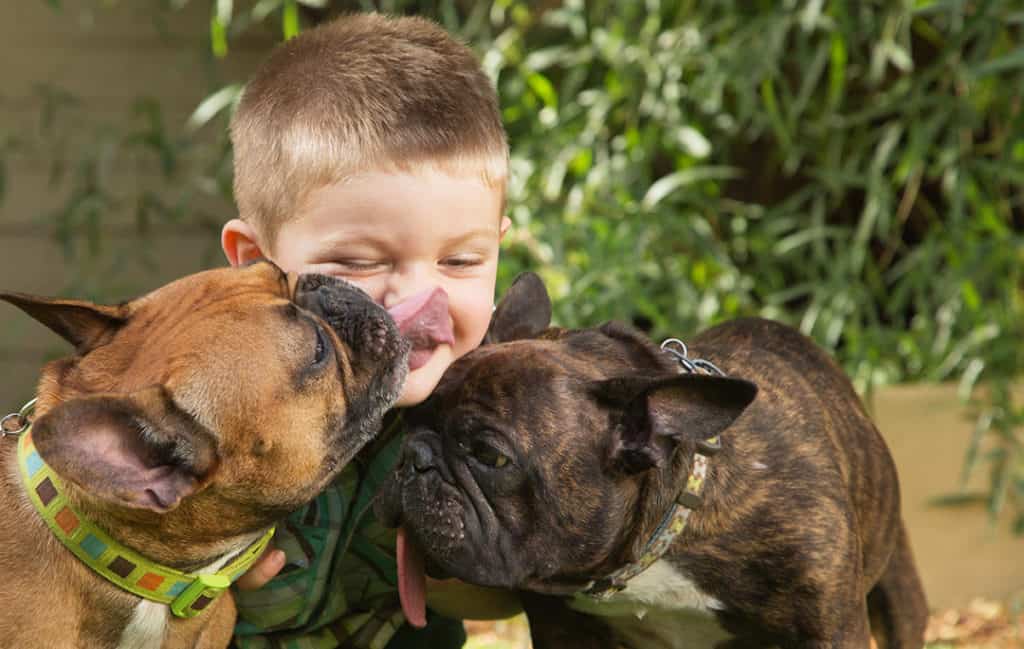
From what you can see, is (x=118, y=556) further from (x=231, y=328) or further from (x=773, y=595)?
(x=773, y=595)

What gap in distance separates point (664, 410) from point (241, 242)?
1.23m

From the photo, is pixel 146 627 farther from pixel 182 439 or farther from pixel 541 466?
pixel 541 466

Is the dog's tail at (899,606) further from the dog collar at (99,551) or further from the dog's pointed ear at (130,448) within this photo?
the dog's pointed ear at (130,448)

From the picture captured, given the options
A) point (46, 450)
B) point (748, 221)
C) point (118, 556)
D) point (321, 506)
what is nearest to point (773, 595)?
point (321, 506)

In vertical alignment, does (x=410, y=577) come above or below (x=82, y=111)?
above

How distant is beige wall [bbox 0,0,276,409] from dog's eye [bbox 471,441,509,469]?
3508 mm

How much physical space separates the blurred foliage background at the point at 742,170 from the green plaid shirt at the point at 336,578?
162 cm

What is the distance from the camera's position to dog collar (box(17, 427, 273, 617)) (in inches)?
95.7

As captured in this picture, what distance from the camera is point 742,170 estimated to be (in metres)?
5.84

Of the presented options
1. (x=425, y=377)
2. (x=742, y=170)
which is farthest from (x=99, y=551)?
(x=742, y=170)

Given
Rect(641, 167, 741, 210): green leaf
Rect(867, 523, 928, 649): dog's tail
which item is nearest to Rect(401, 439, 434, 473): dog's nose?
Rect(867, 523, 928, 649): dog's tail

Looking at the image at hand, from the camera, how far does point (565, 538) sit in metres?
2.61

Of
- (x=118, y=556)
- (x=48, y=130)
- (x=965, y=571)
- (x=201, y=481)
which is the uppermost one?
(x=201, y=481)

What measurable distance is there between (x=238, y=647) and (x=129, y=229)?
320cm
